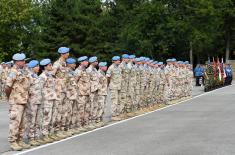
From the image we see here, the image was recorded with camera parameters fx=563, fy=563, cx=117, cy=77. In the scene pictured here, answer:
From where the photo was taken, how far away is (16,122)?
441 inches

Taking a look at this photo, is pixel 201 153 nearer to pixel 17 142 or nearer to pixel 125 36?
pixel 17 142

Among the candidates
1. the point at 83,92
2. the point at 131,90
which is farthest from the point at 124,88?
the point at 83,92

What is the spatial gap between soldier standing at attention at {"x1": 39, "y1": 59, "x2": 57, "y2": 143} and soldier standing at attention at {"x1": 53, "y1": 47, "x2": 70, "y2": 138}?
20cm

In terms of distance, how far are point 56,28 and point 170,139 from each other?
48173mm

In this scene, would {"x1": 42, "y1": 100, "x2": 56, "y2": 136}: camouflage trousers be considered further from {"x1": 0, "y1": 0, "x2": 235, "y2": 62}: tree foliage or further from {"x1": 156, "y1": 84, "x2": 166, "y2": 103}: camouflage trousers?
{"x1": 0, "y1": 0, "x2": 235, "y2": 62}: tree foliage

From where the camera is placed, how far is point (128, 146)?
36.4 feet

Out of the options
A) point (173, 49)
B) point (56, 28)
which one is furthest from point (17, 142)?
point (173, 49)

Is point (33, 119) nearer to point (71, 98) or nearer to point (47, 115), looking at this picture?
point (47, 115)

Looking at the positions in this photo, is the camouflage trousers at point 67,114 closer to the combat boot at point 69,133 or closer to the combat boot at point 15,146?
the combat boot at point 69,133

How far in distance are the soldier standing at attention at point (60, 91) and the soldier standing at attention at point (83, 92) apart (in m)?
1.17

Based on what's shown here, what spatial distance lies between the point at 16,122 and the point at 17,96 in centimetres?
52

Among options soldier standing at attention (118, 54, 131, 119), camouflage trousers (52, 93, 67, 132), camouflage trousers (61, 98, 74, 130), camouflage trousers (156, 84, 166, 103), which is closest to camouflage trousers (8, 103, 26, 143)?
camouflage trousers (52, 93, 67, 132)

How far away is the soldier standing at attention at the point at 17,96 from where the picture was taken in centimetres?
1117

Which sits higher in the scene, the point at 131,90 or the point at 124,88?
the point at 124,88
